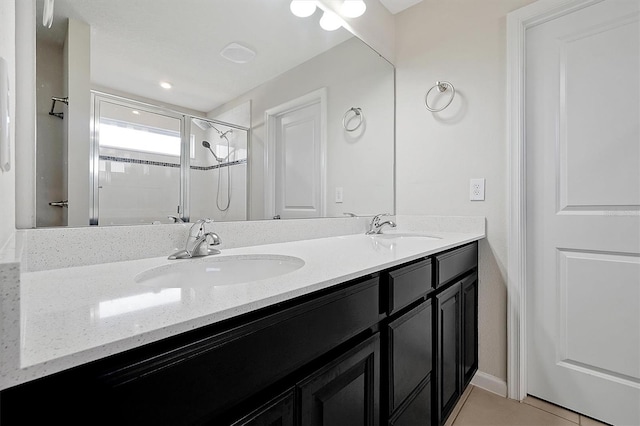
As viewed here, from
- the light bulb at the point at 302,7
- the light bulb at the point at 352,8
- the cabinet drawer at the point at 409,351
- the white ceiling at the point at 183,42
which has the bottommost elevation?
the cabinet drawer at the point at 409,351

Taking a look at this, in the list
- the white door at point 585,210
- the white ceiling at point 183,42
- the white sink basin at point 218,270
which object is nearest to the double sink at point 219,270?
the white sink basin at point 218,270

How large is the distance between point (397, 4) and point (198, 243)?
6.39ft

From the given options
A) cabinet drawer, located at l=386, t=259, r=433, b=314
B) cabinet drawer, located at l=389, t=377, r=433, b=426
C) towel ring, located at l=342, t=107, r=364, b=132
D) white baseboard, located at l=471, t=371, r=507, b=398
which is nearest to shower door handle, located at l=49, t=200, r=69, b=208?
cabinet drawer, located at l=386, t=259, r=433, b=314

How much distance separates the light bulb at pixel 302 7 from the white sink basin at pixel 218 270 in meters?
1.18

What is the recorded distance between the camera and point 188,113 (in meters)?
1.07

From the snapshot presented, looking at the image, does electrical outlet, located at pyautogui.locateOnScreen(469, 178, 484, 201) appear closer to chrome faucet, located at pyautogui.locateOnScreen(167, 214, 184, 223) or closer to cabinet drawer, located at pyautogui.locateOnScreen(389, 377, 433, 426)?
cabinet drawer, located at pyautogui.locateOnScreen(389, 377, 433, 426)

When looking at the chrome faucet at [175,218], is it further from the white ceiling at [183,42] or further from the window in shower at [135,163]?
the white ceiling at [183,42]

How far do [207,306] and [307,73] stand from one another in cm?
134

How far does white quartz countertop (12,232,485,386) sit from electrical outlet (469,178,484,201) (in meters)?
1.06

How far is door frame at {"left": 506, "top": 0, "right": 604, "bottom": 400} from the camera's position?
1520mm

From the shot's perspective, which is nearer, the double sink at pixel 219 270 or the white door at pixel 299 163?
the double sink at pixel 219 270

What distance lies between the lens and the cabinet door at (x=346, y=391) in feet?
2.11

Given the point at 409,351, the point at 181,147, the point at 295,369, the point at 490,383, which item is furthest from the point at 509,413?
the point at 181,147

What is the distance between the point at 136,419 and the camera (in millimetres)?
395
